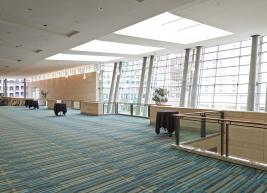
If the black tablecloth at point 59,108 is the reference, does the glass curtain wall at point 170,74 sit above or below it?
above

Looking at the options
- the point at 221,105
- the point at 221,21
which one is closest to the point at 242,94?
the point at 221,105

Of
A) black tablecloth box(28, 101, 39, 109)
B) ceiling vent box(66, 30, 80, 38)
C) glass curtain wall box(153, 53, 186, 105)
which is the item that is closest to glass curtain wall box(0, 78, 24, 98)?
black tablecloth box(28, 101, 39, 109)

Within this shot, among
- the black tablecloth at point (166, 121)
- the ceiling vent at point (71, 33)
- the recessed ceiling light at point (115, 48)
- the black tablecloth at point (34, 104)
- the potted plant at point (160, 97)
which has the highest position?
the recessed ceiling light at point (115, 48)

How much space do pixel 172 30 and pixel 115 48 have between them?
14.7 ft

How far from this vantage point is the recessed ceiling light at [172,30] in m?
9.14

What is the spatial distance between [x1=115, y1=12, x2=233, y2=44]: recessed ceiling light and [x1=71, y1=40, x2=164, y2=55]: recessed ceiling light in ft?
8.28

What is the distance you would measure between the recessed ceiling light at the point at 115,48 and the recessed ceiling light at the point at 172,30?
99.4 inches

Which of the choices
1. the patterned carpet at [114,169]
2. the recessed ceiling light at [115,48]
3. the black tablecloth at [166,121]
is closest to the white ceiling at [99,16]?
the recessed ceiling light at [115,48]

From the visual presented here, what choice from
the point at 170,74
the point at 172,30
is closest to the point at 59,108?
the point at 170,74

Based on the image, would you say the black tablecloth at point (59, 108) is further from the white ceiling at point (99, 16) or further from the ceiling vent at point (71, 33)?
the ceiling vent at point (71, 33)

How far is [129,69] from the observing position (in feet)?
65.2

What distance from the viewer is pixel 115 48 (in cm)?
1373

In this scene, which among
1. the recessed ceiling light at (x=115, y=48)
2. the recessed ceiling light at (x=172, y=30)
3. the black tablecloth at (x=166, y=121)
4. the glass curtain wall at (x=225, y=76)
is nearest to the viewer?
the black tablecloth at (x=166, y=121)

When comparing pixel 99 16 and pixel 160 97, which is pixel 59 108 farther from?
pixel 99 16
